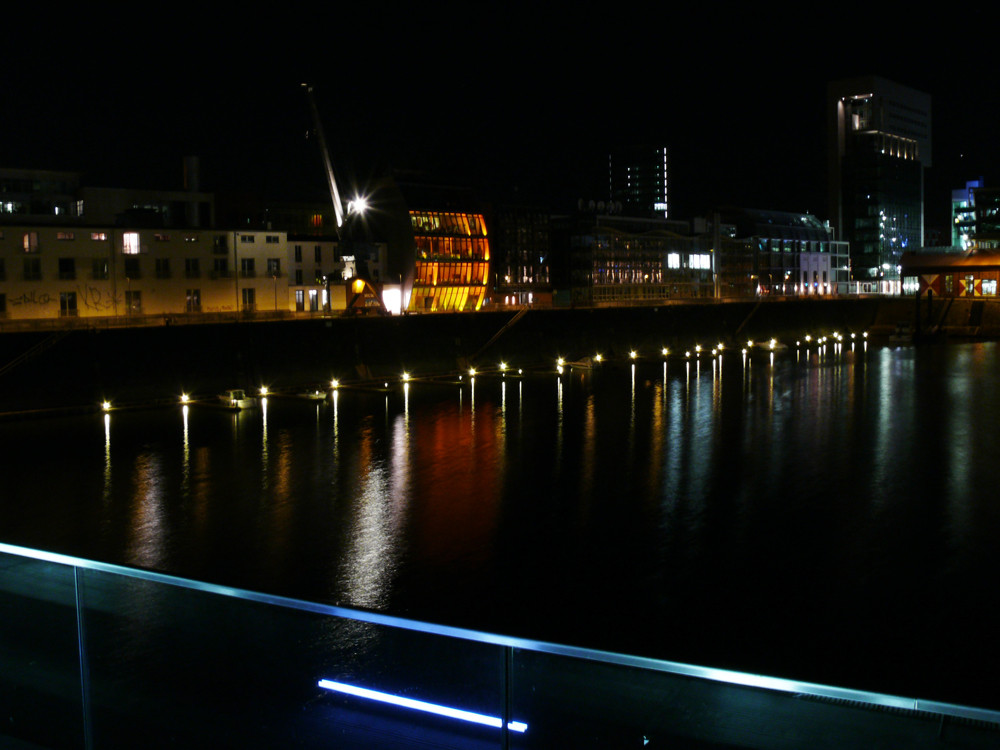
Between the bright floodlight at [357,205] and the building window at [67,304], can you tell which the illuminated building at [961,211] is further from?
the building window at [67,304]

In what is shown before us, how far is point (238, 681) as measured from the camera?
152 inches

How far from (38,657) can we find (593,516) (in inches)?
453

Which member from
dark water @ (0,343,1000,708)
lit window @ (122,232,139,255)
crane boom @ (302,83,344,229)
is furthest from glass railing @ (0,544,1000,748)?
crane boom @ (302,83,344,229)

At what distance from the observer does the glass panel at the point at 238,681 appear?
349cm

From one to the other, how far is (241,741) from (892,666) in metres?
7.18

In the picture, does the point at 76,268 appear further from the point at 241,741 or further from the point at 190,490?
the point at 241,741

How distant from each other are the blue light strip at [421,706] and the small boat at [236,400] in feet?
73.4

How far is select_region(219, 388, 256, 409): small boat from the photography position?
994 inches

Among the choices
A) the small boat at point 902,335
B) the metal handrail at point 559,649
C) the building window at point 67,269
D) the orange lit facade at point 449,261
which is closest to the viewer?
the metal handrail at point 559,649

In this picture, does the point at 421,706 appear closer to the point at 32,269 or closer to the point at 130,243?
the point at 32,269

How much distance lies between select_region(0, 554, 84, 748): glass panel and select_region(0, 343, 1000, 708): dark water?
1893 millimetres

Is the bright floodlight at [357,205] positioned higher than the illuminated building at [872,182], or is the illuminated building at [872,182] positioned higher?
the illuminated building at [872,182]

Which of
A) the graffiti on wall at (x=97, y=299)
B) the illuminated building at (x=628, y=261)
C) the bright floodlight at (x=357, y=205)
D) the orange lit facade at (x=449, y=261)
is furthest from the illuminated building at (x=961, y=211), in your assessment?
the graffiti on wall at (x=97, y=299)

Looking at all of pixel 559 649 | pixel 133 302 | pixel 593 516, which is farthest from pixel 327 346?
pixel 559 649
